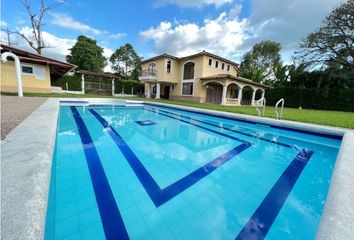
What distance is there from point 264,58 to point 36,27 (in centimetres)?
3858

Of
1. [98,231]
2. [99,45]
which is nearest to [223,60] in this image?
[98,231]

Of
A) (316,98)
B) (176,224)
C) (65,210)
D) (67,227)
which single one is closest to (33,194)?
(67,227)

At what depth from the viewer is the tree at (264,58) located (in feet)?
110

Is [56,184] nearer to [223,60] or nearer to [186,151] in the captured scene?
[186,151]

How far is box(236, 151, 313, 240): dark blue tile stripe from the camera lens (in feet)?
6.58

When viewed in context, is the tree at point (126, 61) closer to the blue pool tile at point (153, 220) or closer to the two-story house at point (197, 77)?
the two-story house at point (197, 77)

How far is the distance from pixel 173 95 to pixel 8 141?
75.7ft

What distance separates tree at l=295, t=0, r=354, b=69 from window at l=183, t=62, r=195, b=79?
13588 millimetres

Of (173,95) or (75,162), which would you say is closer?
(75,162)

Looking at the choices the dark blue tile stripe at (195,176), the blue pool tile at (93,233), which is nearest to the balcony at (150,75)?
the dark blue tile stripe at (195,176)

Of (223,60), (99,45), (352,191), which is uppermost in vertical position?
(99,45)

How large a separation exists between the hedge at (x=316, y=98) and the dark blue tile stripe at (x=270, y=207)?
21.8m

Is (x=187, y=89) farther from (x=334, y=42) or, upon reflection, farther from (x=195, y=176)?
(x=195, y=176)

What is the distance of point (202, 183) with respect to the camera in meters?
3.08
